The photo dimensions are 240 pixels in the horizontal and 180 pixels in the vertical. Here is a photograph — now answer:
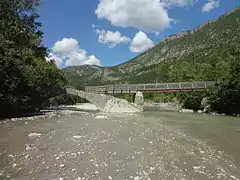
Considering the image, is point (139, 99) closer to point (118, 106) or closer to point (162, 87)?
point (162, 87)

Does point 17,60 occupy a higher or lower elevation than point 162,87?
higher

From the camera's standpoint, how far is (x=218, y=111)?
1880 inches

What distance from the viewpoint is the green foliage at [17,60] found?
29.0m

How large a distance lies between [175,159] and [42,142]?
6.74 m

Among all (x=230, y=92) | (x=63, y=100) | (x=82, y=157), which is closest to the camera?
(x=82, y=157)

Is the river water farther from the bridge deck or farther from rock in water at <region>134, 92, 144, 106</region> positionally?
rock in water at <region>134, 92, 144, 106</region>

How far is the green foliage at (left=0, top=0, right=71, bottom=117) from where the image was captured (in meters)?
29.0

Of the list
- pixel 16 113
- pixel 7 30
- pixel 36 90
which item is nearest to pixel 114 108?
pixel 36 90

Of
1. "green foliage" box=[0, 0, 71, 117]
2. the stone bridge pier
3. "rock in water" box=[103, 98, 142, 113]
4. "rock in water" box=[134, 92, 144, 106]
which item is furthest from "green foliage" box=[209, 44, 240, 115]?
"green foliage" box=[0, 0, 71, 117]

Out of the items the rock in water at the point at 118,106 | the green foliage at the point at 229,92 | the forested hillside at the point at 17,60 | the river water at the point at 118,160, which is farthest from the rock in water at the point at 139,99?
the river water at the point at 118,160

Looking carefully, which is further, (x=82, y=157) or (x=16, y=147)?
(x=16, y=147)

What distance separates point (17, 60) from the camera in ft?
103

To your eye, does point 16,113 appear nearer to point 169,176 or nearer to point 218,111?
point 169,176

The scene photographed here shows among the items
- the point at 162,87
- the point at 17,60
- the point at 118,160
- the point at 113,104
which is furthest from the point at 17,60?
the point at 162,87
